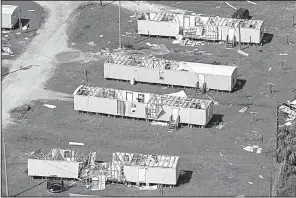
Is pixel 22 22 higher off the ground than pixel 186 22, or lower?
lower

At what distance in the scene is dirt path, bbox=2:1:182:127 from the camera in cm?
10944

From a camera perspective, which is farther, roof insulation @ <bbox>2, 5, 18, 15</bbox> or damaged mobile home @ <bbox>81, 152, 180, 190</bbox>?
roof insulation @ <bbox>2, 5, 18, 15</bbox>

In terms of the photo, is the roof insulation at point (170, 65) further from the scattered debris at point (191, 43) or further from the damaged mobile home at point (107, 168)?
the damaged mobile home at point (107, 168)

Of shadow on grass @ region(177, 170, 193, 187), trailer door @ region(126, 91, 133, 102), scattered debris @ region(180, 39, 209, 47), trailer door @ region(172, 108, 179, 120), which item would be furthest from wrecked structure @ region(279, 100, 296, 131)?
scattered debris @ region(180, 39, 209, 47)

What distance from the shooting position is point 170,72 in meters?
110

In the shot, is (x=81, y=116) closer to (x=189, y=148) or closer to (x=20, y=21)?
(x=189, y=148)

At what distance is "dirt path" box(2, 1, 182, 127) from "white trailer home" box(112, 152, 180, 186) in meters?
17.9

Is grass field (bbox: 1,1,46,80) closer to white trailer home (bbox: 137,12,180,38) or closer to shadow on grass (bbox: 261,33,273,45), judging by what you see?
white trailer home (bbox: 137,12,180,38)

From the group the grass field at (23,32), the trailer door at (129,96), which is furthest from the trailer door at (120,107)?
the grass field at (23,32)

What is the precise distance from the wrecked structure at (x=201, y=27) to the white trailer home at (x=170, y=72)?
38.0 feet

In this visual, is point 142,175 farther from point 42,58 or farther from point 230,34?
point 230,34

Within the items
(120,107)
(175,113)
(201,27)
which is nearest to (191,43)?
(201,27)

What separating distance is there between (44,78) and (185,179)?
2937cm

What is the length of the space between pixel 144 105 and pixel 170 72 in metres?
9.29
